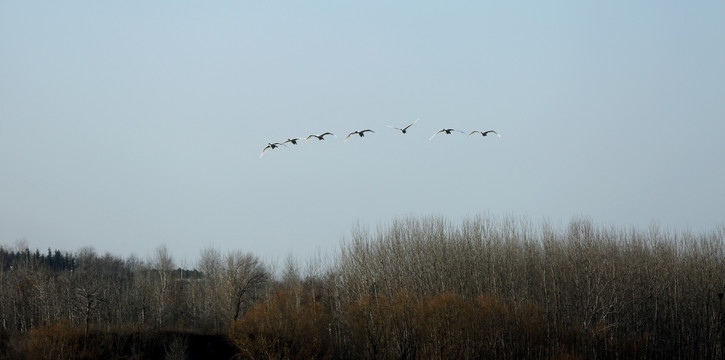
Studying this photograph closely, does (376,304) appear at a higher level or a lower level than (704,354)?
higher

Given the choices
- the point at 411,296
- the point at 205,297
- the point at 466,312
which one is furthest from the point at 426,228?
the point at 205,297

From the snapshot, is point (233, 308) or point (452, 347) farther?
point (233, 308)

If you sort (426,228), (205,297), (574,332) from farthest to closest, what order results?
(205,297), (426,228), (574,332)

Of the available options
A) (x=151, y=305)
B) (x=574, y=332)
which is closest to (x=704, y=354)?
(x=574, y=332)

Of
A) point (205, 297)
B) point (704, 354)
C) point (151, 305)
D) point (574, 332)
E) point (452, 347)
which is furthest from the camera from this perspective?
point (205, 297)

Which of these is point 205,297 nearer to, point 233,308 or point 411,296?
point 233,308

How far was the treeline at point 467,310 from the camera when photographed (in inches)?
1148

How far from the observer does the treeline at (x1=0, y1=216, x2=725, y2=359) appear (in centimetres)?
2917

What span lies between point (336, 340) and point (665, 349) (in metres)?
13.8

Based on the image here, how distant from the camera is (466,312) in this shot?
1131 inches

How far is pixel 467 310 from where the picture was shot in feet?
94.9

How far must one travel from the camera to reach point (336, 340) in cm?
3406

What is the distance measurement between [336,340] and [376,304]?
13.6 ft

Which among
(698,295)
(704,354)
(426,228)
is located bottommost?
(704,354)
